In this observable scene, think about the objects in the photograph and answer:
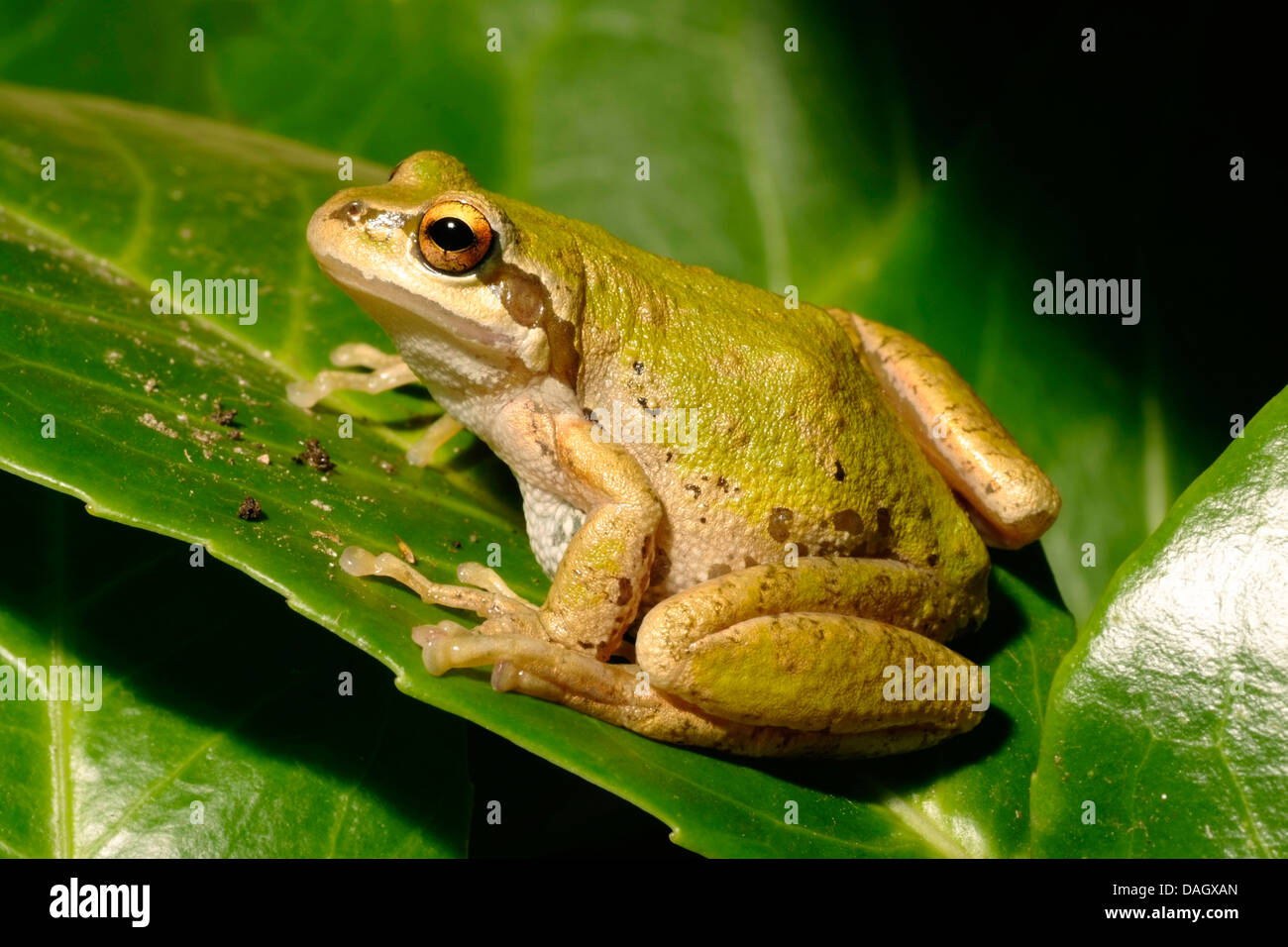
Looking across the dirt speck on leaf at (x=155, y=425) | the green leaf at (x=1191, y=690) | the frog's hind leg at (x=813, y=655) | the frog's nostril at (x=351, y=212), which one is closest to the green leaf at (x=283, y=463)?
the dirt speck on leaf at (x=155, y=425)

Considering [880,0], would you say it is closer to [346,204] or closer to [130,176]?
[346,204]

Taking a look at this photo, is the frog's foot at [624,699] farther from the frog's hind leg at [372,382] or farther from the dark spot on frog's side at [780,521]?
the frog's hind leg at [372,382]

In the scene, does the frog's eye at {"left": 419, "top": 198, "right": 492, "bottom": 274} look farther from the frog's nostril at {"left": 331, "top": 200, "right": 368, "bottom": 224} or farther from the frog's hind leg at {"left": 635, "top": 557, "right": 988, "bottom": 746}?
the frog's hind leg at {"left": 635, "top": 557, "right": 988, "bottom": 746}

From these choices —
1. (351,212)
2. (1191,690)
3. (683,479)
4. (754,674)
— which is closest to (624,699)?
(754,674)

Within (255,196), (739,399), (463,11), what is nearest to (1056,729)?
(739,399)

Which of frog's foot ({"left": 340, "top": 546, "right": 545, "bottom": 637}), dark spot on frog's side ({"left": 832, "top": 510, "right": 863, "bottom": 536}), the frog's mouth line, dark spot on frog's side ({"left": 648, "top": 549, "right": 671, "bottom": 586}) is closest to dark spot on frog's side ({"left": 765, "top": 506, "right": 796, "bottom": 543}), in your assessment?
dark spot on frog's side ({"left": 832, "top": 510, "right": 863, "bottom": 536})

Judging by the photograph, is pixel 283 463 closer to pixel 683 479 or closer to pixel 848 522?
pixel 683 479

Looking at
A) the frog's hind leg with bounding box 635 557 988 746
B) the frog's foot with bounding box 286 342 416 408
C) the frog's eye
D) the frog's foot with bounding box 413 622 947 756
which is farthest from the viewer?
the frog's foot with bounding box 286 342 416 408
